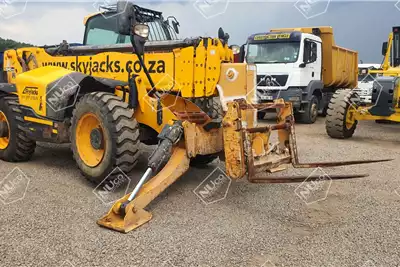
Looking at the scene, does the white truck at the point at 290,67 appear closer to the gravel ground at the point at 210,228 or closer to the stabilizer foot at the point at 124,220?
the gravel ground at the point at 210,228

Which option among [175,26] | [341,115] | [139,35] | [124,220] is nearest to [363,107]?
[341,115]

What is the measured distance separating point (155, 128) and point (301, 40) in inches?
307

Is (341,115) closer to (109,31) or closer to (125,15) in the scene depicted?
(109,31)

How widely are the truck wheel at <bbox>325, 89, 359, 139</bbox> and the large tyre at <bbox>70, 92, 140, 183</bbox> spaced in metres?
5.41

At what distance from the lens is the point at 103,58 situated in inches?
219

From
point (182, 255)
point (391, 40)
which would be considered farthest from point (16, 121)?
point (391, 40)

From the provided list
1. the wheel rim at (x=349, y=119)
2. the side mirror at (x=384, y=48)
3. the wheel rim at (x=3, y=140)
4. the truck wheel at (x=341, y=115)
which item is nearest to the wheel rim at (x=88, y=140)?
the wheel rim at (x=3, y=140)

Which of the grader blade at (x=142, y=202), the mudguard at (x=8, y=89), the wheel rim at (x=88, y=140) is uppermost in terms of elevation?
the mudguard at (x=8, y=89)

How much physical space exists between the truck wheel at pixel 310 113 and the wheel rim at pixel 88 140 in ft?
27.0

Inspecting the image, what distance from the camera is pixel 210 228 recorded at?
3.76 m

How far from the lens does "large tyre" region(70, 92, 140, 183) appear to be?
445 centimetres

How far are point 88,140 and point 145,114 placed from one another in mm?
761

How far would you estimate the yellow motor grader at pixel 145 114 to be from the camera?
407cm

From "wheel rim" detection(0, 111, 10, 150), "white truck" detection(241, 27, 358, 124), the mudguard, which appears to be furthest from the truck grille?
"wheel rim" detection(0, 111, 10, 150)
